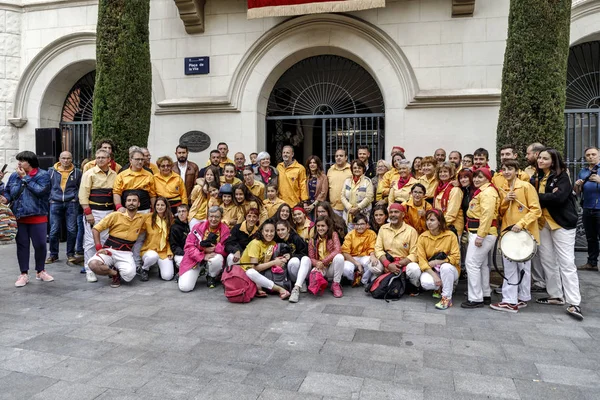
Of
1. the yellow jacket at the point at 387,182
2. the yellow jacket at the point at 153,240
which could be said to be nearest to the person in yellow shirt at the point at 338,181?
the yellow jacket at the point at 387,182

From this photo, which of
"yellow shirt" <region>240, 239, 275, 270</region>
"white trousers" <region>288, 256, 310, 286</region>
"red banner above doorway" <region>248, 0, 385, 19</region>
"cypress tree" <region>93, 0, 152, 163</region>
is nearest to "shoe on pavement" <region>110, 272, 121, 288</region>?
"yellow shirt" <region>240, 239, 275, 270</region>

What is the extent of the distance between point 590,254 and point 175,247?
672 centimetres

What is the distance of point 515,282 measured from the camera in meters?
5.12

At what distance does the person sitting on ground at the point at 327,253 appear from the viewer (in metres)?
5.71

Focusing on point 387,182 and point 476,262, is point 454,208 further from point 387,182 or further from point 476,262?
point 387,182

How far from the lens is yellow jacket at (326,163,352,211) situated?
7266 mm

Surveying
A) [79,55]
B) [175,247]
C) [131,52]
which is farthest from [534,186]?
[79,55]

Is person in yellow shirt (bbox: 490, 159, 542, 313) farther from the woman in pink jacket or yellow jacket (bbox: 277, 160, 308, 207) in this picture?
the woman in pink jacket

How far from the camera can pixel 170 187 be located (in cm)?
694

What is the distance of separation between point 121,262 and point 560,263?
5.68 metres

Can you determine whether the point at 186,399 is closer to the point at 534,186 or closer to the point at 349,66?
the point at 534,186

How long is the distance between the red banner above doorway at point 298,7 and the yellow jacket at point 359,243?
482cm

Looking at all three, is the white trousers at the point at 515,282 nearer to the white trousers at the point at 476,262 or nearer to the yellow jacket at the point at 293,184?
the white trousers at the point at 476,262

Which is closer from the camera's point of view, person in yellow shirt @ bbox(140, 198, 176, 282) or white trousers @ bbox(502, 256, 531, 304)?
white trousers @ bbox(502, 256, 531, 304)
